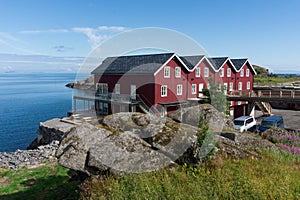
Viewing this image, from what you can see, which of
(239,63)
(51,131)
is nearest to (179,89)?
(239,63)

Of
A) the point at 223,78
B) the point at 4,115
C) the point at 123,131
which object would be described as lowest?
the point at 4,115

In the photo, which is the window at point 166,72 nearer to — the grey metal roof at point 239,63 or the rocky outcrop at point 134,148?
the grey metal roof at point 239,63

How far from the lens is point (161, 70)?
27672mm

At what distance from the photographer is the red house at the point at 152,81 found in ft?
91.2

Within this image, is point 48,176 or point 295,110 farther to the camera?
point 295,110

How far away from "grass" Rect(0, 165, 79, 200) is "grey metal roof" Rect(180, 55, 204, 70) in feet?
78.3

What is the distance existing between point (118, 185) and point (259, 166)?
452 centimetres

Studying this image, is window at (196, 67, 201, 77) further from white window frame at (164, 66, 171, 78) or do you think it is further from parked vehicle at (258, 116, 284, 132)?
parked vehicle at (258, 116, 284, 132)

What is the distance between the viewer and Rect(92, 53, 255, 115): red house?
27812 mm

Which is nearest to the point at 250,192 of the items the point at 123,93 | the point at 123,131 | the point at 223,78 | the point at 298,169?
the point at 298,169

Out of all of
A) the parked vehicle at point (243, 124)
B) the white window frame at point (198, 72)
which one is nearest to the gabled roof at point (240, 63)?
the white window frame at point (198, 72)

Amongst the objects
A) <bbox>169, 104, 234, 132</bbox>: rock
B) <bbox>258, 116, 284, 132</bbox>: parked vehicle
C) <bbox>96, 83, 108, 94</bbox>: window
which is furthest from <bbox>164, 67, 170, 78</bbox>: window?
<bbox>258, 116, 284, 132</bbox>: parked vehicle

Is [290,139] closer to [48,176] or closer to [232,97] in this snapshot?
[48,176]

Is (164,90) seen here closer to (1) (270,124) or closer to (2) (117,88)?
(2) (117,88)
